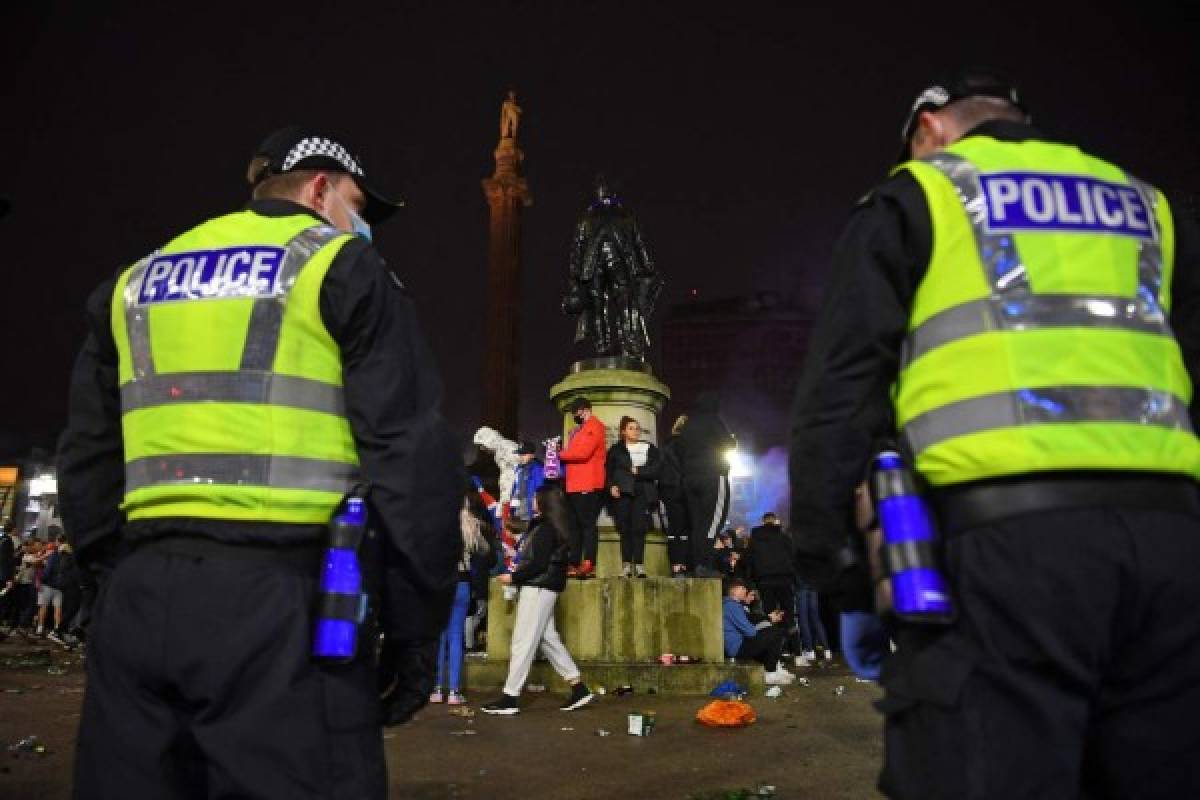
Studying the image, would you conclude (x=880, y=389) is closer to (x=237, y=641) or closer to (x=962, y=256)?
(x=962, y=256)

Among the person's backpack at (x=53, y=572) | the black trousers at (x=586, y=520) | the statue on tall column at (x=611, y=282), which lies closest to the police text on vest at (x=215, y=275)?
the black trousers at (x=586, y=520)

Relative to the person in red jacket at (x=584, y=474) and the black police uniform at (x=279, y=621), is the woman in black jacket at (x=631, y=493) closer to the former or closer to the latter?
the person in red jacket at (x=584, y=474)

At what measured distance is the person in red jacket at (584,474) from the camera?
10125mm

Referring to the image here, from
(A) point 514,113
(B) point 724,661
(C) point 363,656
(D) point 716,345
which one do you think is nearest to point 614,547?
(B) point 724,661

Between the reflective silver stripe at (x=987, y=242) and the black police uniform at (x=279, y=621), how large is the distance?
1359 millimetres

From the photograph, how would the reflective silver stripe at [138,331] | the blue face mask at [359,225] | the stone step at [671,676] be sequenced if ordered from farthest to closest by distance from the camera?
the stone step at [671,676]
the blue face mask at [359,225]
the reflective silver stripe at [138,331]

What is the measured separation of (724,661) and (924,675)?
7907 millimetres

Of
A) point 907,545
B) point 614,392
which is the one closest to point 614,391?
point 614,392

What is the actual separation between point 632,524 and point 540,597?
2.66m

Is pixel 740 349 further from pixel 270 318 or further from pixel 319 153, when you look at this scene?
pixel 270 318

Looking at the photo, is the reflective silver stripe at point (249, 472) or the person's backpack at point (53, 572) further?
the person's backpack at point (53, 572)

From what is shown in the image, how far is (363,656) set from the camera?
7.41 ft

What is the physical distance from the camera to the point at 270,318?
235 cm

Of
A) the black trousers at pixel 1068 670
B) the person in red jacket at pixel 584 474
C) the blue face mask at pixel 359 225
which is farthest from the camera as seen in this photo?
the person in red jacket at pixel 584 474
